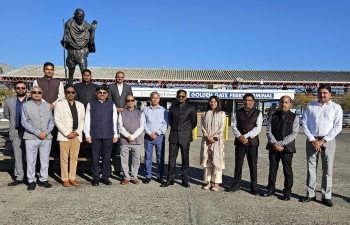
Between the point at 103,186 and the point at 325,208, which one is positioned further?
the point at 103,186

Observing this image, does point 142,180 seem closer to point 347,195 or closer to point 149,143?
point 149,143

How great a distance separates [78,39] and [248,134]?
459cm

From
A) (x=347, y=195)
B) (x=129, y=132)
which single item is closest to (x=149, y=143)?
(x=129, y=132)

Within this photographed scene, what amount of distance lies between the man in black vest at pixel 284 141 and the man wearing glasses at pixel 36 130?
372cm

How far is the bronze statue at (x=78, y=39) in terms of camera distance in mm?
6324

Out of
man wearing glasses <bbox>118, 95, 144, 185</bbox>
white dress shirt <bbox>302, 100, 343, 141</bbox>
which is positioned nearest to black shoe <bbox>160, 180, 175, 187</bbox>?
man wearing glasses <bbox>118, 95, 144, 185</bbox>

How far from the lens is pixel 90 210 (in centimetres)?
354

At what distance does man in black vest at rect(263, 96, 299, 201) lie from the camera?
4.16 metres

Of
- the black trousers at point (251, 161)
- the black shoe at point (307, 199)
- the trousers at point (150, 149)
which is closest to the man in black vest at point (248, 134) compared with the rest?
the black trousers at point (251, 161)

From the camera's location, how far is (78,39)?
6395 mm

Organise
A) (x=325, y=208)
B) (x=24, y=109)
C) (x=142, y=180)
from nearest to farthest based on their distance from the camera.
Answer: (x=325, y=208)
(x=24, y=109)
(x=142, y=180)

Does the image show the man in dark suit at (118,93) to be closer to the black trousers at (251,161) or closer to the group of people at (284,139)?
the group of people at (284,139)

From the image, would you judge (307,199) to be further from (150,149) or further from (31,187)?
(31,187)

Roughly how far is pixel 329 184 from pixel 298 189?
2.65ft
